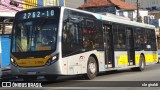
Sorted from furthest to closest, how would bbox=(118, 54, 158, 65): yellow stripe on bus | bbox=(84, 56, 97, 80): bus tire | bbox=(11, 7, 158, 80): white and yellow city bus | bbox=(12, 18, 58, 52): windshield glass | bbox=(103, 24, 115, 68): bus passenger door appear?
bbox=(118, 54, 158, 65): yellow stripe on bus → bbox=(103, 24, 115, 68): bus passenger door → bbox=(84, 56, 97, 80): bus tire → bbox=(12, 18, 58, 52): windshield glass → bbox=(11, 7, 158, 80): white and yellow city bus

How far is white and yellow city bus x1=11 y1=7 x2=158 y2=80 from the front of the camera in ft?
50.1

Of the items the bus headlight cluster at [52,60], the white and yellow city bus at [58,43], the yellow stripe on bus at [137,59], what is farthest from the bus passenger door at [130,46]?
the bus headlight cluster at [52,60]

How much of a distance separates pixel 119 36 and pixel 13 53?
271 inches

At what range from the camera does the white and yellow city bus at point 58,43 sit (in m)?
15.3

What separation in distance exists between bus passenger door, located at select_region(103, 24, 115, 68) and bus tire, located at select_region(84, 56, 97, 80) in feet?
4.80

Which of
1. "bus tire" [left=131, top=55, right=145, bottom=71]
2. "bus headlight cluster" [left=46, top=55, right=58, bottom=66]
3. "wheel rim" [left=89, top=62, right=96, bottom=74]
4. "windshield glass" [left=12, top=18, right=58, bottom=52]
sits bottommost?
"bus tire" [left=131, top=55, right=145, bottom=71]

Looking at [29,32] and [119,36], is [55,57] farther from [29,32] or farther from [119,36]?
[119,36]

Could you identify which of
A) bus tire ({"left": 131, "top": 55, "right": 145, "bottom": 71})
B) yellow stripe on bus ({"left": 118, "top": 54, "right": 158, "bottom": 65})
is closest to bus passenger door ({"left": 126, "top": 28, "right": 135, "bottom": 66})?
yellow stripe on bus ({"left": 118, "top": 54, "right": 158, "bottom": 65})

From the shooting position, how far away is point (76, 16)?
16828 mm

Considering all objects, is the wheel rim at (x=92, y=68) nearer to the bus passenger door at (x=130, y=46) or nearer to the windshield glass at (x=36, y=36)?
the windshield glass at (x=36, y=36)

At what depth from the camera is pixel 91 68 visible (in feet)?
57.4

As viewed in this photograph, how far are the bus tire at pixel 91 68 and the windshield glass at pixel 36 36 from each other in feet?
8.60

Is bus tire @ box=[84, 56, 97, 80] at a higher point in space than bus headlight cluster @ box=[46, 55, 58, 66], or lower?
lower

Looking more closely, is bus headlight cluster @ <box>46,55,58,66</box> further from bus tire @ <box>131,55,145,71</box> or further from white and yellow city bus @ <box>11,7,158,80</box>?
bus tire @ <box>131,55,145,71</box>
